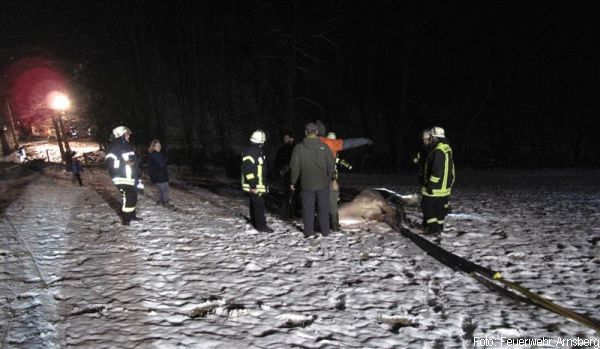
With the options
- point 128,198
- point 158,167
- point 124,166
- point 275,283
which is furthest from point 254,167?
point 158,167

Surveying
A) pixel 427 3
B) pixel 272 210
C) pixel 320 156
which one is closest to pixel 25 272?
pixel 320 156

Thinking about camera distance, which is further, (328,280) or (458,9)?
(458,9)

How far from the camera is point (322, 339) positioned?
3986 millimetres

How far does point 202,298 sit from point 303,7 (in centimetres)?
2168

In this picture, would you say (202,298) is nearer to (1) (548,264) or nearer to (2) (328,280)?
(2) (328,280)

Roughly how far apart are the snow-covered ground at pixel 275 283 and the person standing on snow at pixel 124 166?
65cm

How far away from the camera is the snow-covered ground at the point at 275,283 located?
4043mm

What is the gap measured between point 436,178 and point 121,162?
5.78 metres

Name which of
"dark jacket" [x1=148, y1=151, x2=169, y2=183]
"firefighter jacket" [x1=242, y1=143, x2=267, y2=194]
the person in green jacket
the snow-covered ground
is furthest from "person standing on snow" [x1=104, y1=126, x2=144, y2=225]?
the person in green jacket

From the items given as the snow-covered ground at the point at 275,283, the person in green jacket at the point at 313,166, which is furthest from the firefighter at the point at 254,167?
the snow-covered ground at the point at 275,283

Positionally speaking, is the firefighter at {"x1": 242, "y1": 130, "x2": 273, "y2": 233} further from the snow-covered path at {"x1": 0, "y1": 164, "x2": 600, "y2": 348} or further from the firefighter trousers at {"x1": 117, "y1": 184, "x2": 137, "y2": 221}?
the firefighter trousers at {"x1": 117, "y1": 184, "x2": 137, "y2": 221}

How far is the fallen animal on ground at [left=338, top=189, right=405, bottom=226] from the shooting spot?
8.60m

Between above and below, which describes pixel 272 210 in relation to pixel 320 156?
below

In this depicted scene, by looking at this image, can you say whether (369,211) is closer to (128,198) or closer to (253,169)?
(253,169)
